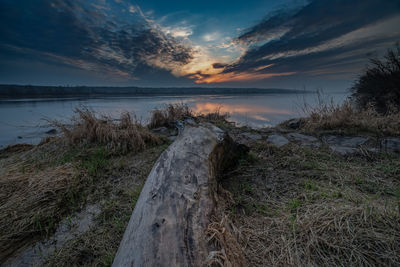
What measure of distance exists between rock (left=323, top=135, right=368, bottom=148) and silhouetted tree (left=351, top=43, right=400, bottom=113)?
213cm

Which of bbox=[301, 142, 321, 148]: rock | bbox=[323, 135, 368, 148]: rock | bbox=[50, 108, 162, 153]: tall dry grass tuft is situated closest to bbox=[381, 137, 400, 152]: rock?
bbox=[323, 135, 368, 148]: rock

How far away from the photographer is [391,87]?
5.00m

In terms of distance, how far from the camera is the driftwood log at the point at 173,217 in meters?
0.85

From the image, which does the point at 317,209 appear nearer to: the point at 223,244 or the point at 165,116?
the point at 223,244

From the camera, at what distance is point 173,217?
107 cm

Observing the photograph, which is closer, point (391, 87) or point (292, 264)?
point (292, 264)

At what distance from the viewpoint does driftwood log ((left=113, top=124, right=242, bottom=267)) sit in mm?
853

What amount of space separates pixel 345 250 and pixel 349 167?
5.83ft

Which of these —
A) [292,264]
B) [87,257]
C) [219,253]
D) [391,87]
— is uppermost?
[391,87]

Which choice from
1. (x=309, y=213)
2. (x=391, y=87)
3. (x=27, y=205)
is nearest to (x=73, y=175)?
(x=27, y=205)

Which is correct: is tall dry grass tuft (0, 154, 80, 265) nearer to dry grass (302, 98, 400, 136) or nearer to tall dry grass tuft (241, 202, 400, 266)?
tall dry grass tuft (241, 202, 400, 266)

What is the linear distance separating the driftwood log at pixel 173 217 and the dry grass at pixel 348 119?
406 centimetres

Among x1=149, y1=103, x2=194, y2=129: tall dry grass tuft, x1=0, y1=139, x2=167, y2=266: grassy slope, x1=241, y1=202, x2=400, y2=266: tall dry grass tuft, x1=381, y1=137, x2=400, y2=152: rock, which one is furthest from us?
x1=149, y1=103, x2=194, y2=129: tall dry grass tuft

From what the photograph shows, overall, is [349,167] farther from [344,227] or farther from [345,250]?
[345,250]
